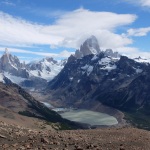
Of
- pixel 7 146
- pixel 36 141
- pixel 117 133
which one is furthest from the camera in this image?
pixel 117 133

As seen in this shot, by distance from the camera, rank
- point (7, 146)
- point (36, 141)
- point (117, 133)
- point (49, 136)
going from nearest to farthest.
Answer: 1. point (7, 146)
2. point (36, 141)
3. point (49, 136)
4. point (117, 133)

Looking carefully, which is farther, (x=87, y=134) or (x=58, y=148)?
(x=87, y=134)

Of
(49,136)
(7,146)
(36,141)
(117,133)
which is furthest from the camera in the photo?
(117,133)

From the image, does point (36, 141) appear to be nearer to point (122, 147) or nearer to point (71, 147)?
point (71, 147)

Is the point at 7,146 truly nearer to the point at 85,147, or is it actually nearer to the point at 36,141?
the point at 36,141

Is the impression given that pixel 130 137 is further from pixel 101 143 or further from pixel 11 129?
pixel 11 129

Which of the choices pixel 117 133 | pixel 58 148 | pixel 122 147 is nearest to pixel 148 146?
pixel 122 147

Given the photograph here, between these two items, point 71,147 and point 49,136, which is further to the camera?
point 49,136

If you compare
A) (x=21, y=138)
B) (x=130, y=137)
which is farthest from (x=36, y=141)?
(x=130, y=137)

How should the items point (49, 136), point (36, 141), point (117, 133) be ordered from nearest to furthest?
point (36, 141) → point (49, 136) → point (117, 133)
